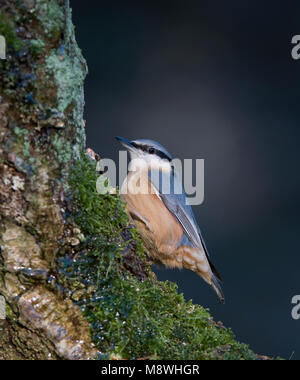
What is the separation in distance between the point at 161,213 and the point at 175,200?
0.11m

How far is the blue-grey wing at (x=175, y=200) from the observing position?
8.71 ft

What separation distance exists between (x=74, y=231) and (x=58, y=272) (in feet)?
0.43

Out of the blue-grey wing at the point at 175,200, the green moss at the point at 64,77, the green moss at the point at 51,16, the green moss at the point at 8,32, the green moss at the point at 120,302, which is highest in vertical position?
the green moss at the point at 51,16

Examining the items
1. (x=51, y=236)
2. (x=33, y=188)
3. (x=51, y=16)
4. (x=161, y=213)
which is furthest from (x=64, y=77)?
(x=161, y=213)

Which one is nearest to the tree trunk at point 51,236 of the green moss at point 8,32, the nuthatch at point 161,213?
the green moss at point 8,32

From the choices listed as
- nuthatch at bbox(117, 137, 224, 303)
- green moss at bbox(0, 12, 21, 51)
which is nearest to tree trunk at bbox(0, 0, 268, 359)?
green moss at bbox(0, 12, 21, 51)

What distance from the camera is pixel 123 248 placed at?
5.22 ft

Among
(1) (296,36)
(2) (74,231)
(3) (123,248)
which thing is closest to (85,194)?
(2) (74,231)

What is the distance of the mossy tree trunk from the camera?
1327mm

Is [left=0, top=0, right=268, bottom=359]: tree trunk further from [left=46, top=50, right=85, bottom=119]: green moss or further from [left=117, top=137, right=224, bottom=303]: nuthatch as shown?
[left=117, top=137, right=224, bottom=303]: nuthatch

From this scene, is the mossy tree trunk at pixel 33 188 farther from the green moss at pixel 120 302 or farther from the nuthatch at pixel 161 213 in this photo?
the nuthatch at pixel 161 213

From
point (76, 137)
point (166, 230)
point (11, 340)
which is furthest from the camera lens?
point (166, 230)

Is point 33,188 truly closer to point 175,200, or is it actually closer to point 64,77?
point 64,77
